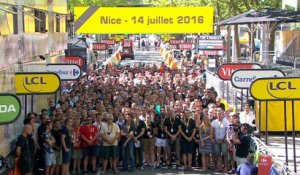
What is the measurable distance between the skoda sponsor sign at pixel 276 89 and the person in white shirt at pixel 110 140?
14.1 ft

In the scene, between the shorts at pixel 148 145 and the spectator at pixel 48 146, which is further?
the shorts at pixel 148 145

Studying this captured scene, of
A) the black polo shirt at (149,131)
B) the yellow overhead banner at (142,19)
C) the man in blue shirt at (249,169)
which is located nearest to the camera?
the man in blue shirt at (249,169)

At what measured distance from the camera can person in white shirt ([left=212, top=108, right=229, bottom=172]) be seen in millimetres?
15492

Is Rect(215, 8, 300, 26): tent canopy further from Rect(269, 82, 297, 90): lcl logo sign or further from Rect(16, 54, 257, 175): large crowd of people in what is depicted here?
Rect(269, 82, 297, 90): lcl logo sign

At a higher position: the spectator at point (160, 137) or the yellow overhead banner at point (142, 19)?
the yellow overhead banner at point (142, 19)

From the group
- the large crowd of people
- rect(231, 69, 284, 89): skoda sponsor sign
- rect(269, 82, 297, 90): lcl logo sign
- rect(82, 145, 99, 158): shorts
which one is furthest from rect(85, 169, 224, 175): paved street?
rect(269, 82, 297, 90): lcl logo sign

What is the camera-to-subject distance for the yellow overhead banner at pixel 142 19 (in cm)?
2869

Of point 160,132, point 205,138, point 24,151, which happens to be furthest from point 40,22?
point 24,151

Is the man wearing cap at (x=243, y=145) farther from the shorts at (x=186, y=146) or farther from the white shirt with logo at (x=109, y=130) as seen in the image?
the white shirt with logo at (x=109, y=130)

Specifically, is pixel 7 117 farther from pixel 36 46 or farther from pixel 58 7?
pixel 58 7

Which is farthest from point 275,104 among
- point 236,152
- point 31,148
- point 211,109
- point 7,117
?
point 7,117

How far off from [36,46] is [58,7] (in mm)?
7333

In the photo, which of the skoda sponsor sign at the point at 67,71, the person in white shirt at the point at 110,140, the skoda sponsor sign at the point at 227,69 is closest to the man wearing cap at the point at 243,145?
the person in white shirt at the point at 110,140

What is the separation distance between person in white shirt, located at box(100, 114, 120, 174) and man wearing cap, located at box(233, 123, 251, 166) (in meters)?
3.12
